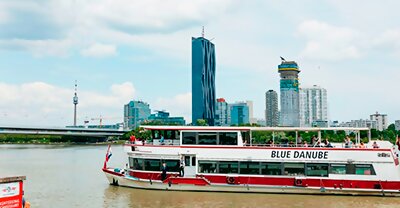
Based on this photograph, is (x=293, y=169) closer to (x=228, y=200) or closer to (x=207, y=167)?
(x=228, y=200)

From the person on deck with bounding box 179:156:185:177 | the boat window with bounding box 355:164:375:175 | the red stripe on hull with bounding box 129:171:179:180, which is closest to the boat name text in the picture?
the boat window with bounding box 355:164:375:175

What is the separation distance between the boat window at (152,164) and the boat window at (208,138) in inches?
119

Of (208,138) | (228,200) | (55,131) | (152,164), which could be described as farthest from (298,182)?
(55,131)

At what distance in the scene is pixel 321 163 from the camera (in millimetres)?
24109

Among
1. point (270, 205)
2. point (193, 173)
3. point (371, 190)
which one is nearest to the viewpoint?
point (270, 205)

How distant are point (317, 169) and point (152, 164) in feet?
33.0

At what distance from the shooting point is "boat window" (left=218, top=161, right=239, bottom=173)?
2466cm

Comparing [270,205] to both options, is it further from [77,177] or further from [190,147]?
[77,177]

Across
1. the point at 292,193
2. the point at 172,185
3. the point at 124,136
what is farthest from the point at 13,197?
the point at 124,136

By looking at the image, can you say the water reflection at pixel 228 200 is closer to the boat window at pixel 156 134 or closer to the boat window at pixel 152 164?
the boat window at pixel 152 164

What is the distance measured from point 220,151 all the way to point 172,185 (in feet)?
11.8

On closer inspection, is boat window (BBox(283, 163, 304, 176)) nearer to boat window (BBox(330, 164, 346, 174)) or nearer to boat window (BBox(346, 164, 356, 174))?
boat window (BBox(330, 164, 346, 174))

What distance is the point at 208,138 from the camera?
82.8 ft

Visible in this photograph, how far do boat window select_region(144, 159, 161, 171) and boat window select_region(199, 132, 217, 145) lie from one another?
9.89ft
